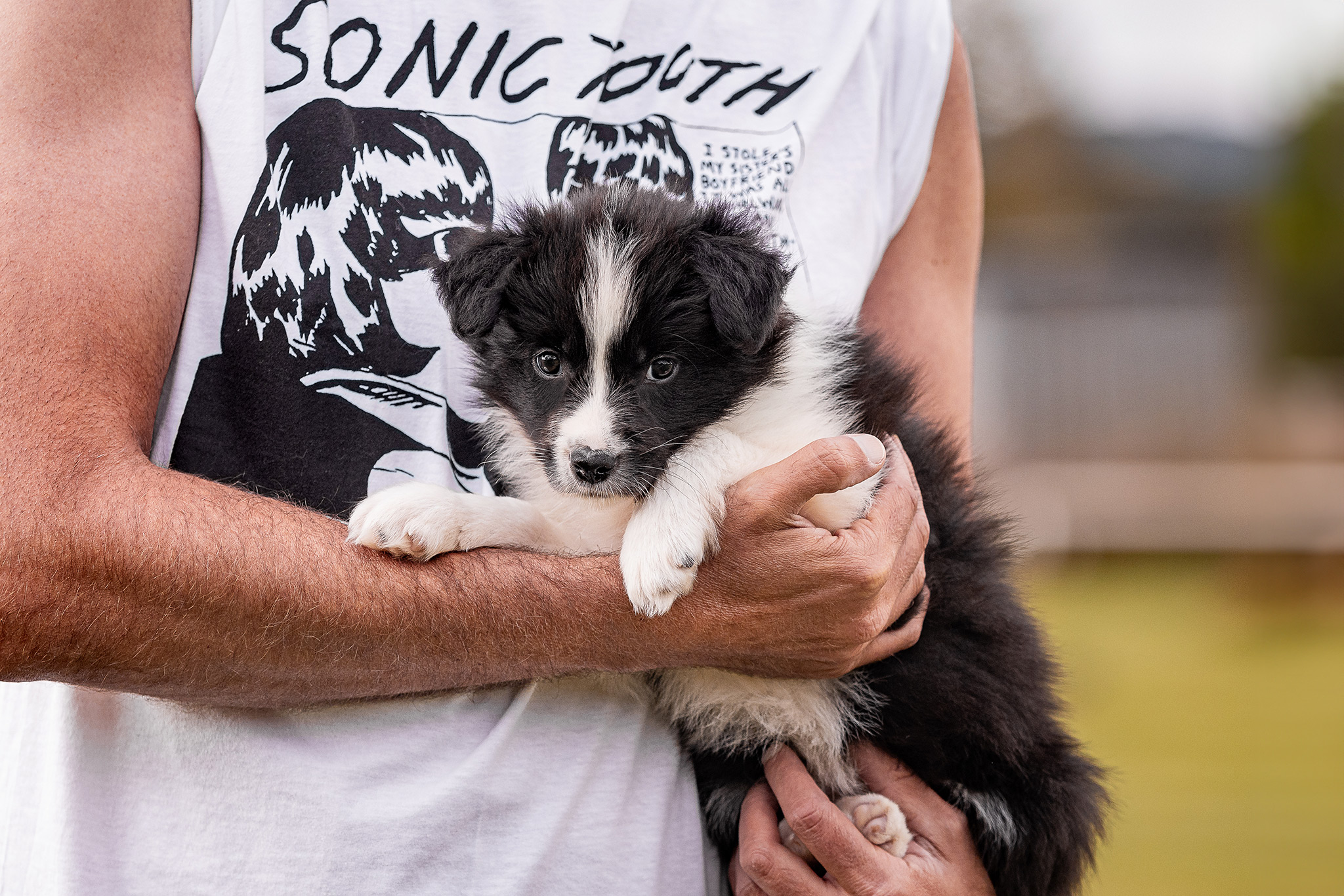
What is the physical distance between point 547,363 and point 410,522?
513 millimetres

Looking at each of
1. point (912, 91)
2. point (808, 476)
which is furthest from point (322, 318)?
point (912, 91)

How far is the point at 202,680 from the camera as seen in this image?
5.55ft

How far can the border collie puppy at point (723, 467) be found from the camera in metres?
2.04

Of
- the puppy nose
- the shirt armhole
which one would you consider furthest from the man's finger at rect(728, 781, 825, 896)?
the shirt armhole

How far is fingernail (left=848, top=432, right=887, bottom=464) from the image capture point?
1947mm

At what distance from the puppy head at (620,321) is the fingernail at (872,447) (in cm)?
26

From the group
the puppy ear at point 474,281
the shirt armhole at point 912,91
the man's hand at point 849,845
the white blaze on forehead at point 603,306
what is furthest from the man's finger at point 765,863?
the shirt armhole at point 912,91

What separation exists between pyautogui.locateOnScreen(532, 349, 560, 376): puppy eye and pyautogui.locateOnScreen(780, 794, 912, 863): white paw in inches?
38.3

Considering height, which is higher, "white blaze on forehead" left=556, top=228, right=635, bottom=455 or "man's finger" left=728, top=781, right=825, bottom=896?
"white blaze on forehead" left=556, top=228, right=635, bottom=455

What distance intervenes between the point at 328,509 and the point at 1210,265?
22.6m

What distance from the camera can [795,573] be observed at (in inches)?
73.7

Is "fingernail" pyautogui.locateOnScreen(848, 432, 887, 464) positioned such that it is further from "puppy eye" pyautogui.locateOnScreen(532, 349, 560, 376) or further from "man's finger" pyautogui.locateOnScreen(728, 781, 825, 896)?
"man's finger" pyautogui.locateOnScreen(728, 781, 825, 896)

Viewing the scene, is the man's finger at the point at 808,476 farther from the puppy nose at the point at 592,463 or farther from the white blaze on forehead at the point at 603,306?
the white blaze on forehead at the point at 603,306

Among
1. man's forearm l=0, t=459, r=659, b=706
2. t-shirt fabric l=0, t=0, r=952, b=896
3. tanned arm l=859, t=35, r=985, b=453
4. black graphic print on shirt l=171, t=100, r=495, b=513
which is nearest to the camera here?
man's forearm l=0, t=459, r=659, b=706
